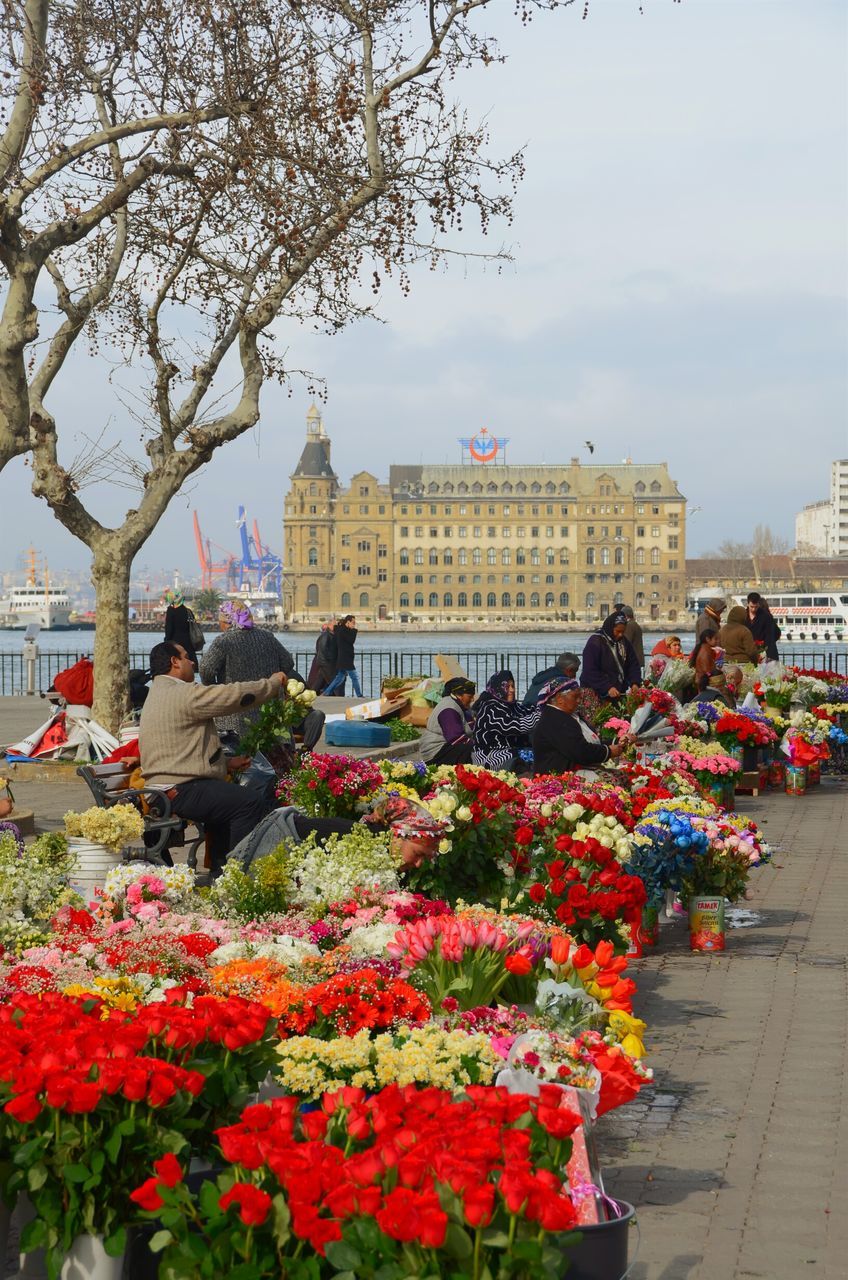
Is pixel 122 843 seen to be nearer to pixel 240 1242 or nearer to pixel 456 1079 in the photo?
pixel 456 1079

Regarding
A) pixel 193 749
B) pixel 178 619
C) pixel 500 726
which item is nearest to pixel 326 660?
pixel 178 619

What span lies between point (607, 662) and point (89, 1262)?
13.5 meters

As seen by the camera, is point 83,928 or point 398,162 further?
point 398,162

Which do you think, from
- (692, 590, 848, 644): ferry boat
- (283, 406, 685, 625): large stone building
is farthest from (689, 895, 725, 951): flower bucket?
(283, 406, 685, 625): large stone building

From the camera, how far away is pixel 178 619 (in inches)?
776

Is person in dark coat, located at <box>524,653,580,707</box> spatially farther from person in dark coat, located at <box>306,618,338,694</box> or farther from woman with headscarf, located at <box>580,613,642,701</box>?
person in dark coat, located at <box>306,618,338,694</box>

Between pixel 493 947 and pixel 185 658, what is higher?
pixel 185 658

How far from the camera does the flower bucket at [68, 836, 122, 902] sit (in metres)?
8.09

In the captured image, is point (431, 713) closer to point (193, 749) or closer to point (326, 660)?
point (193, 749)

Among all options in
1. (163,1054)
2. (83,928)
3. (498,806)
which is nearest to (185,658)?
(498,806)

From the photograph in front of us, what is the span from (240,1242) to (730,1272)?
1.58m

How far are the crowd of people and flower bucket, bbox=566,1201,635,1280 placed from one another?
5511mm

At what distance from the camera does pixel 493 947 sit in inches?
227

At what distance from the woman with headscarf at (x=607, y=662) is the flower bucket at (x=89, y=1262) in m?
12.7
